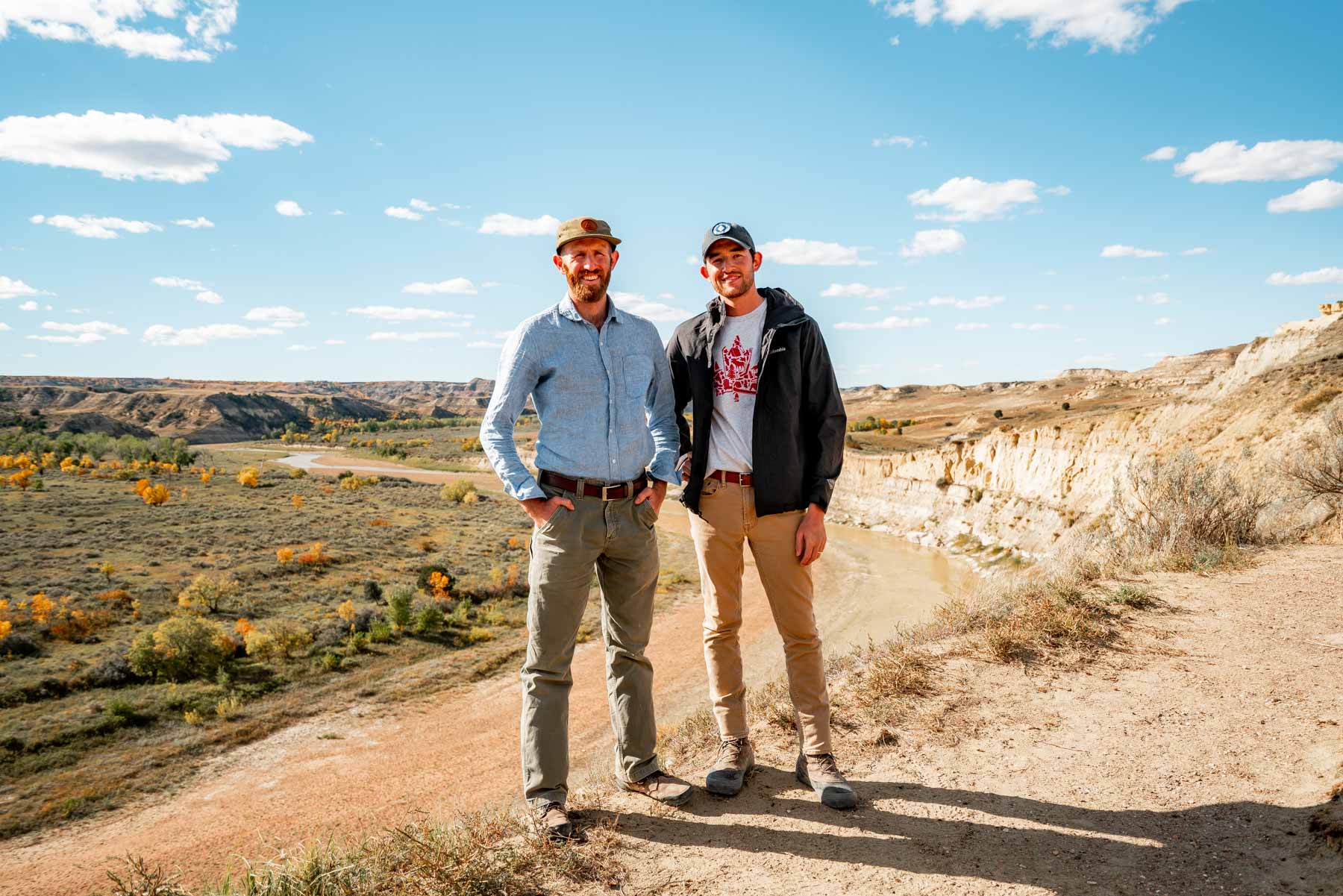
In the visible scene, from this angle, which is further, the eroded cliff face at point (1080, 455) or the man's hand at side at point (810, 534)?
the eroded cliff face at point (1080, 455)

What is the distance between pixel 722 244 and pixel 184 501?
48836mm

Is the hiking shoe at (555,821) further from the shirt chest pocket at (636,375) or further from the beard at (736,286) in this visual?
the beard at (736,286)

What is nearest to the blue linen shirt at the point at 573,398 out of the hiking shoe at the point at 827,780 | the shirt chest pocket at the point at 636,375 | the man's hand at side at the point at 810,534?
the shirt chest pocket at the point at 636,375

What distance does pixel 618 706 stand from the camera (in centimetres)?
349

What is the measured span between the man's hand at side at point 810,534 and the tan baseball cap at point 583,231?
1.59 m

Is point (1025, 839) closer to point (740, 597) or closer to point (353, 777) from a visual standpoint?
point (740, 597)

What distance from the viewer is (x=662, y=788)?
352 centimetres

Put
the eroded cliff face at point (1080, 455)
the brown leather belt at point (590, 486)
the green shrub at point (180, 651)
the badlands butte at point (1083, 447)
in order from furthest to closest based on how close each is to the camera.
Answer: the eroded cliff face at point (1080, 455)
the badlands butte at point (1083, 447)
the green shrub at point (180, 651)
the brown leather belt at point (590, 486)

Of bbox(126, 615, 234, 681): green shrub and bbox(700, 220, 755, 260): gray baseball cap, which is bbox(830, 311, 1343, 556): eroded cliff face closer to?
bbox(700, 220, 755, 260): gray baseball cap

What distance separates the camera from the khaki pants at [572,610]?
10.4 ft

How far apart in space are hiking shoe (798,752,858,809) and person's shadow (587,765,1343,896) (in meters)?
0.06

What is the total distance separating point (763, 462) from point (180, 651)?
1832 centimetres

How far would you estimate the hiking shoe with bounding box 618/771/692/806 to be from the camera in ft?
Answer: 11.4

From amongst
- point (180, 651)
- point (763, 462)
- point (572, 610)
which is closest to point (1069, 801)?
point (763, 462)
